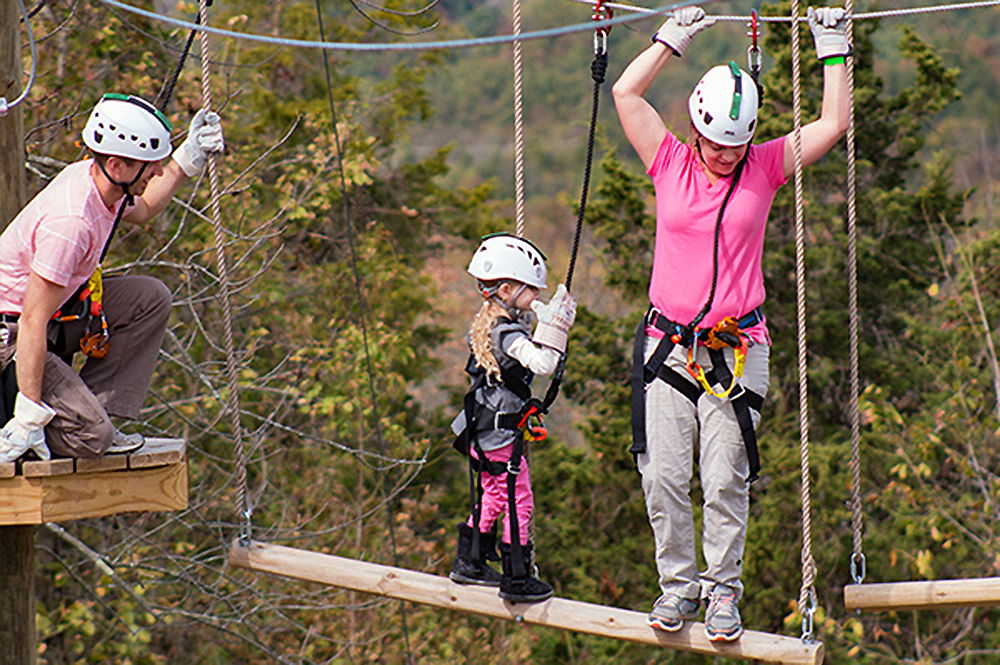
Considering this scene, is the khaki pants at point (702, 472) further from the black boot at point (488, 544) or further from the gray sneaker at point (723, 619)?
the black boot at point (488, 544)

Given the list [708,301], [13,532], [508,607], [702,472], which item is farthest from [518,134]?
[13,532]

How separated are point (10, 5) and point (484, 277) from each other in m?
2.17

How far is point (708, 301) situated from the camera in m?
4.04

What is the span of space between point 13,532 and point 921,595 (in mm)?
3277

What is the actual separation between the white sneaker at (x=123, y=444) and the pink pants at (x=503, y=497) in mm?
1059

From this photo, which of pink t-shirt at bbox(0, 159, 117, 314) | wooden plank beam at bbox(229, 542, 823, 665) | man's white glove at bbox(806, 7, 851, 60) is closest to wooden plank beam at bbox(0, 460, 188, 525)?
wooden plank beam at bbox(229, 542, 823, 665)

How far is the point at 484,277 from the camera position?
4.27 meters

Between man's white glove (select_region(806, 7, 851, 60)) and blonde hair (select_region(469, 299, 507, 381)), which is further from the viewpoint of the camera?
blonde hair (select_region(469, 299, 507, 381))

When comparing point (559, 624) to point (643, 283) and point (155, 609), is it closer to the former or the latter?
point (155, 609)

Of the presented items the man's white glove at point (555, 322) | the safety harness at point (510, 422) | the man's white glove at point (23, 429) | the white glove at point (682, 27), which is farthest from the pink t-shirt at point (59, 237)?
the white glove at point (682, 27)

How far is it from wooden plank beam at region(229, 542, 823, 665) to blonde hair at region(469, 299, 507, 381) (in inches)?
28.7

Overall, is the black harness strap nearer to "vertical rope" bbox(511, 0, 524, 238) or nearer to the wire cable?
"vertical rope" bbox(511, 0, 524, 238)

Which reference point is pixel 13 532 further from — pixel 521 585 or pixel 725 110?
pixel 725 110

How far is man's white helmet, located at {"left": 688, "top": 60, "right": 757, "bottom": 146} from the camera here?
3996 millimetres
